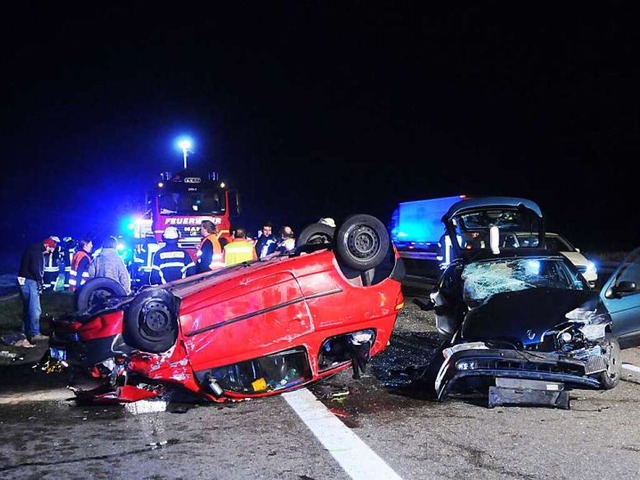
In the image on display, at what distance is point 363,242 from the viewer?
6402 mm

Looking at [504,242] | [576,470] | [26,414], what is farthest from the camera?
[504,242]

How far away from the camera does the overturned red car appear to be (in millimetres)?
5879

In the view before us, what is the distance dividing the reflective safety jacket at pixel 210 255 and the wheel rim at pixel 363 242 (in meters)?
3.96

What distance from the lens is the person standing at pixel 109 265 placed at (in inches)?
366

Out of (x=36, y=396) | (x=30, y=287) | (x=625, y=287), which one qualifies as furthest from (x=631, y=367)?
(x=30, y=287)

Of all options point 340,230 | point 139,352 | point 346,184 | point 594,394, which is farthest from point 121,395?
point 346,184

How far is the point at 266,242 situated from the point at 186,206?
5458 mm

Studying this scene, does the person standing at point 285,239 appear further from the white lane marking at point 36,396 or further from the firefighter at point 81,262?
the white lane marking at point 36,396

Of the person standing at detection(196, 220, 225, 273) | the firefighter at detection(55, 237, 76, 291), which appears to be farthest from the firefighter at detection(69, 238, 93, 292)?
the firefighter at detection(55, 237, 76, 291)

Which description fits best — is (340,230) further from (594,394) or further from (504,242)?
(504,242)

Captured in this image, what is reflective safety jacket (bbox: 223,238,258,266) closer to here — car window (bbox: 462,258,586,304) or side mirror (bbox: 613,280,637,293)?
car window (bbox: 462,258,586,304)

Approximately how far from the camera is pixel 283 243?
10.6 meters

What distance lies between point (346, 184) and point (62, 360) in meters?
77.5

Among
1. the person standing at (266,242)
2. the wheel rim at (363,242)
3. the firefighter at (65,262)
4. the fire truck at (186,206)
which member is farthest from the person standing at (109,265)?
the firefighter at (65,262)
